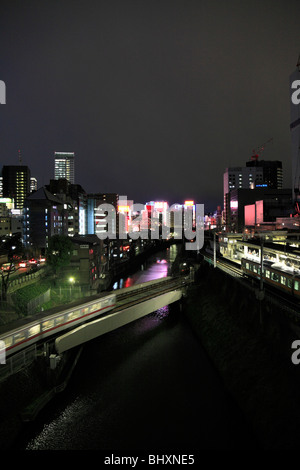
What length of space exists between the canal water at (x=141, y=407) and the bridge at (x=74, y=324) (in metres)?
1.39

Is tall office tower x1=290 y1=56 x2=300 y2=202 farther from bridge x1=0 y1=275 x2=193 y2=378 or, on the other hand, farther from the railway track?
bridge x1=0 y1=275 x2=193 y2=378

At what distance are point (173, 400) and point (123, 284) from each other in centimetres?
2086

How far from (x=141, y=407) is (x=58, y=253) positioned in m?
13.4

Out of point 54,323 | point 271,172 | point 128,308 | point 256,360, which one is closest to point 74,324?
point 54,323

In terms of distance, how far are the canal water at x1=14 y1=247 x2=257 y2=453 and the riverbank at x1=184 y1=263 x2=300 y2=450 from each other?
565 mm

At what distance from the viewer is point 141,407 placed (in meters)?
9.59

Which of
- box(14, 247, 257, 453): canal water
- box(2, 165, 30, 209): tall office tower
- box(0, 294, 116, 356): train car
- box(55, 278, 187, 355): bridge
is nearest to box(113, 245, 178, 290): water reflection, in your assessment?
box(55, 278, 187, 355): bridge

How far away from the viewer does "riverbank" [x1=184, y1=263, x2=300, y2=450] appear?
7.72 m

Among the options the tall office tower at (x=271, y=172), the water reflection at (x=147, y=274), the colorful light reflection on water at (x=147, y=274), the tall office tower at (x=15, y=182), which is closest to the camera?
the colorful light reflection on water at (x=147, y=274)

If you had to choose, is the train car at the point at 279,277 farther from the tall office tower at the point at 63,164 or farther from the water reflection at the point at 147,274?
the tall office tower at the point at 63,164

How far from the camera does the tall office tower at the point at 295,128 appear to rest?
45656mm

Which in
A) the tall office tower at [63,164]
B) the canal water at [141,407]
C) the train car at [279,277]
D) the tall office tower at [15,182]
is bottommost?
the canal water at [141,407]

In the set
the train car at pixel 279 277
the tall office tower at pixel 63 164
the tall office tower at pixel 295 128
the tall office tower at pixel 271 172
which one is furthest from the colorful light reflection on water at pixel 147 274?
the tall office tower at pixel 63 164
